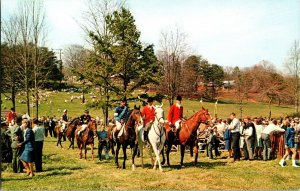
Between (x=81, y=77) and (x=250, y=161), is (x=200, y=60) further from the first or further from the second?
(x=250, y=161)

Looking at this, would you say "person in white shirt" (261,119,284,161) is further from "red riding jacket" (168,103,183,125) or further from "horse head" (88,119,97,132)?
"horse head" (88,119,97,132)

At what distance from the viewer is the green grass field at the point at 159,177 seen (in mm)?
12812

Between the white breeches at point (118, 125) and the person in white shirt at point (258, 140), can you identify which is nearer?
the white breeches at point (118, 125)

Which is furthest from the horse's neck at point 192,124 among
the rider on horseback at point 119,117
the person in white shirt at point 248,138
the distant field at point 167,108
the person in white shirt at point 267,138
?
the distant field at point 167,108

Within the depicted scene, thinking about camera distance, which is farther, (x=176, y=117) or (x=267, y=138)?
(x=267, y=138)

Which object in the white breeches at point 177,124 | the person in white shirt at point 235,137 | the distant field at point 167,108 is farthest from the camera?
the distant field at point 167,108

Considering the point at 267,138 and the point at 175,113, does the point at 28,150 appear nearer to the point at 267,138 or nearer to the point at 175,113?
the point at 175,113

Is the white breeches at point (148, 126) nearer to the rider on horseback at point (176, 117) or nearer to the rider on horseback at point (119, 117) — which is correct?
the rider on horseback at point (119, 117)

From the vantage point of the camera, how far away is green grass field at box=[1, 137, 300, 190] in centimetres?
1281

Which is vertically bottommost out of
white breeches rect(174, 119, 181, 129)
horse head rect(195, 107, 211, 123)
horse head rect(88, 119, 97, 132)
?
horse head rect(88, 119, 97, 132)

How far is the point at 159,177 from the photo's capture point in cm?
1401

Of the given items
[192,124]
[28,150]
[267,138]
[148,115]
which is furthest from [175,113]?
[28,150]

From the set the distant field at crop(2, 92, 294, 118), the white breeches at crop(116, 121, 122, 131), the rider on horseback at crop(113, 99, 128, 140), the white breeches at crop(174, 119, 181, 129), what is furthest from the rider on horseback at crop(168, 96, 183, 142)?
the distant field at crop(2, 92, 294, 118)

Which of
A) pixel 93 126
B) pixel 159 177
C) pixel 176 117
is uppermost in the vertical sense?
pixel 176 117
